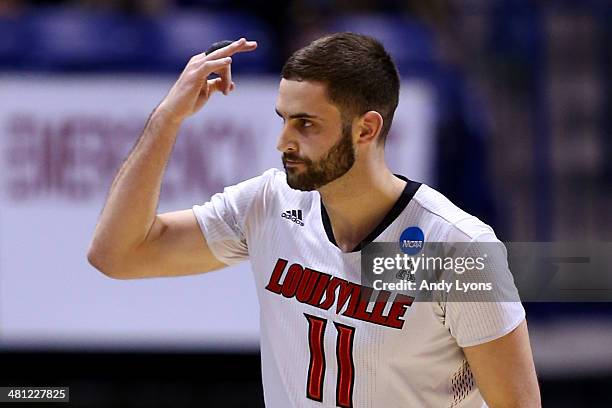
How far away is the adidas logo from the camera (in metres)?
3.39

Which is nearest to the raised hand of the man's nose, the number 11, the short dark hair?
the short dark hair

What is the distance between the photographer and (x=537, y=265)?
4.80 metres

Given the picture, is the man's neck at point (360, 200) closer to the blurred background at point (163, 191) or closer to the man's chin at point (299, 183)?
the man's chin at point (299, 183)

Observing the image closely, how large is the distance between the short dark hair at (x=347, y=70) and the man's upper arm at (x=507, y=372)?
2.51ft

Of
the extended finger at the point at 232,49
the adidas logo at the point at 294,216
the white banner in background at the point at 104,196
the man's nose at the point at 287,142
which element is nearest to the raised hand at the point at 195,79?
the extended finger at the point at 232,49

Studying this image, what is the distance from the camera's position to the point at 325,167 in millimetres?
3150

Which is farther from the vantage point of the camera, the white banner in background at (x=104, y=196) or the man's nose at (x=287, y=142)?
the white banner in background at (x=104, y=196)

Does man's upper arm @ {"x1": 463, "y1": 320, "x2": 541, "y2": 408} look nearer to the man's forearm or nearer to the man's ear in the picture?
the man's ear

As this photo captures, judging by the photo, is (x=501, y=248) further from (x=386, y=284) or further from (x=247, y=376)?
(x=247, y=376)

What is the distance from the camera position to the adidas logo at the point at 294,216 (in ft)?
11.1

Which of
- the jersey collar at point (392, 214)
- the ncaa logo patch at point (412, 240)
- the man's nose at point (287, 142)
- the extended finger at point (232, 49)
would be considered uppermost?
the extended finger at point (232, 49)

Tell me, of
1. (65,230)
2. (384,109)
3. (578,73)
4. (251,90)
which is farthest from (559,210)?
(384,109)

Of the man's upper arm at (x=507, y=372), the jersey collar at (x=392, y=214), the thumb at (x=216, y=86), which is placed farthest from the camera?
the thumb at (x=216, y=86)

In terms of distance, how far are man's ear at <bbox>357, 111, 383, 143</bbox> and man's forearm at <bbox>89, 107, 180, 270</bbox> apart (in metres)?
0.54
